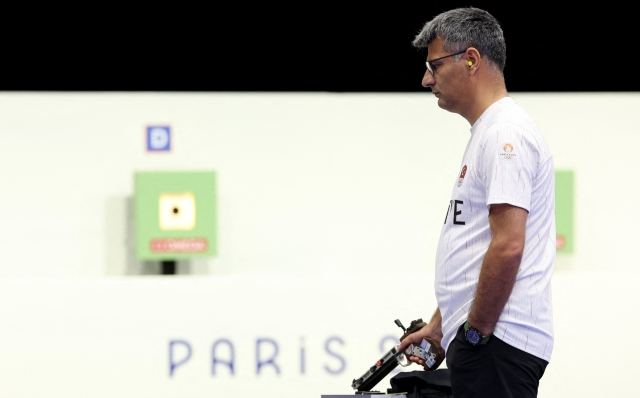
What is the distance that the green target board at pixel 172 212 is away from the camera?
11.8 ft

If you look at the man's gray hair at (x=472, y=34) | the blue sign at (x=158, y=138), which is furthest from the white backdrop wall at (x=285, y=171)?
the man's gray hair at (x=472, y=34)

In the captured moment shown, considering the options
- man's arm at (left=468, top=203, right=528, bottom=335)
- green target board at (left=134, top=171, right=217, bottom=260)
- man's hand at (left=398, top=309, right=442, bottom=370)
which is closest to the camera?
man's arm at (left=468, top=203, right=528, bottom=335)

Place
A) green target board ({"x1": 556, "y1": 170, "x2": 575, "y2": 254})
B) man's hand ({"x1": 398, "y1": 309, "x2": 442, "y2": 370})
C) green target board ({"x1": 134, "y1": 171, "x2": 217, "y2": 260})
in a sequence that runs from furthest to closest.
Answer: green target board ({"x1": 556, "y1": 170, "x2": 575, "y2": 254}) → green target board ({"x1": 134, "y1": 171, "x2": 217, "y2": 260}) → man's hand ({"x1": 398, "y1": 309, "x2": 442, "y2": 370})

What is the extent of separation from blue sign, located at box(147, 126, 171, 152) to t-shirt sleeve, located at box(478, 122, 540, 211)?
98.0 inches

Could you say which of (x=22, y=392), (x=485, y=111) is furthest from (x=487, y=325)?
(x=22, y=392)

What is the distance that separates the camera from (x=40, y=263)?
377 centimetres

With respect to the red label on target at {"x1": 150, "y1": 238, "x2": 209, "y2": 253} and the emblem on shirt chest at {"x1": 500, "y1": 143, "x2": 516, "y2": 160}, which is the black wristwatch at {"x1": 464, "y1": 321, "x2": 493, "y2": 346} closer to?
the emblem on shirt chest at {"x1": 500, "y1": 143, "x2": 516, "y2": 160}

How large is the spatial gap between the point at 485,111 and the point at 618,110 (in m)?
2.64

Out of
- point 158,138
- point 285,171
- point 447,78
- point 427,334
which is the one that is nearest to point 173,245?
point 158,138

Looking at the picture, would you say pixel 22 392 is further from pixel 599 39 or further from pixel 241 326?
pixel 599 39

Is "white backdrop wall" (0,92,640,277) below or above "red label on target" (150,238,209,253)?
above

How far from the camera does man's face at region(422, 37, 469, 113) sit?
159 centimetres

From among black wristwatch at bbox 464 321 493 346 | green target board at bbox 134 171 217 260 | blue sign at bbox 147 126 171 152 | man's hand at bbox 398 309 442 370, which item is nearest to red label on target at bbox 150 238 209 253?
green target board at bbox 134 171 217 260

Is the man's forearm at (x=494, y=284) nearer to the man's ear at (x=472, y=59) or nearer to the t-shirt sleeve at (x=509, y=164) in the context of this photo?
the t-shirt sleeve at (x=509, y=164)
